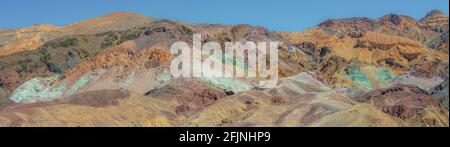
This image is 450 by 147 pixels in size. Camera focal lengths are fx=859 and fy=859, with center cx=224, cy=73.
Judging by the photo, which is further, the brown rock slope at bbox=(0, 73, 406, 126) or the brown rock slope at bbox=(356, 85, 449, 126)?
the brown rock slope at bbox=(356, 85, 449, 126)

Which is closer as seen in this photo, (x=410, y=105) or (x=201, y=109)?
(x=201, y=109)

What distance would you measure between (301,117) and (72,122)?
37.0m

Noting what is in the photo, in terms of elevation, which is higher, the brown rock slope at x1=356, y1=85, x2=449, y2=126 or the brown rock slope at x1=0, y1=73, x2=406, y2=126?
the brown rock slope at x1=0, y1=73, x2=406, y2=126

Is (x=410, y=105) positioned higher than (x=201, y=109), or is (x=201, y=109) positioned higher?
(x=201, y=109)

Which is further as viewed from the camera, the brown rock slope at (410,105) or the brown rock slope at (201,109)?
the brown rock slope at (410,105)

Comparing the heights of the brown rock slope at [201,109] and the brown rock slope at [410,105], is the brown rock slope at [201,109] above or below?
above
